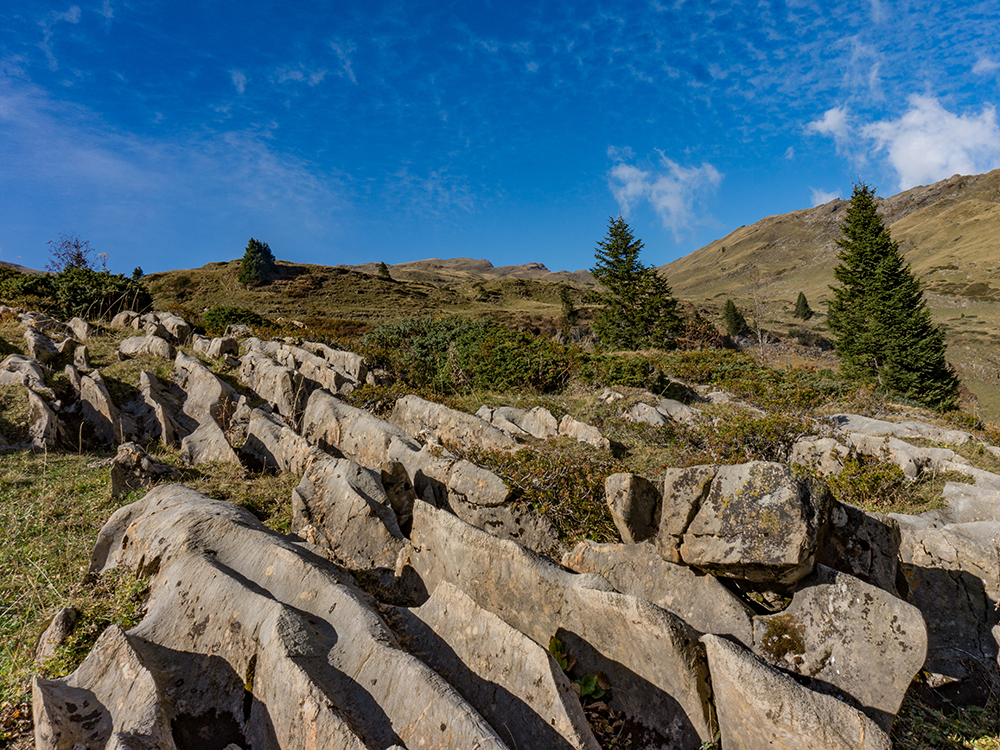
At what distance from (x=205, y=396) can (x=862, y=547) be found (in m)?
14.3

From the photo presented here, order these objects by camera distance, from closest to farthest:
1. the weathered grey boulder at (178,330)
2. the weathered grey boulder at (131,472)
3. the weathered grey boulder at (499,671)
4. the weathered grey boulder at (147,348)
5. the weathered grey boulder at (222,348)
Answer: the weathered grey boulder at (499,671) → the weathered grey boulder at (131,472) → the weathered grey boulder at (147,348) → the weathered grey boulder at (222,348) → the weathered grey boulder at (178,330)

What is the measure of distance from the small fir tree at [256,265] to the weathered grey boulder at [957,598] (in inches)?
2994

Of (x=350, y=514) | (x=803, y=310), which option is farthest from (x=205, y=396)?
(x=803, y=310)

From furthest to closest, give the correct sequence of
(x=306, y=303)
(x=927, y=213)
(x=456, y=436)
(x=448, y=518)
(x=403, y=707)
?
(x=927, y=213)
(x=306, y=303)
(x=456, y=436)
(x=448, y=518)
(x=403, y=707)

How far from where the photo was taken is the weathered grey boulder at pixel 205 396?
11.5 m

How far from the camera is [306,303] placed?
59469 millimetres

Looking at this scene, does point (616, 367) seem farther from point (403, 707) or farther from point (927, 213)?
point (927, 213)

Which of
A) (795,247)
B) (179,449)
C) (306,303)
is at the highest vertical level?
(795,247)

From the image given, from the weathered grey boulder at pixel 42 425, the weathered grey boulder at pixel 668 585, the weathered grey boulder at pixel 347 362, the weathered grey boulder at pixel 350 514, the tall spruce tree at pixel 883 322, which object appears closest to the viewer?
the weathered grey boulder at pixel 668 585

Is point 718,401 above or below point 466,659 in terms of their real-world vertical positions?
above

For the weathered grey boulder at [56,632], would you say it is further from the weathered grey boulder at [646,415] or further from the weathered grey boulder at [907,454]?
the weathered grey boulder at [907,454]

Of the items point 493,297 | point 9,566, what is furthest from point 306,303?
point 9,566

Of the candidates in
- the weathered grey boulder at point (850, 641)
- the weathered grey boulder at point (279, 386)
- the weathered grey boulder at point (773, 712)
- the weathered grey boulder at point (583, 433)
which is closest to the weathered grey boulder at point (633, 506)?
the weathered grey boulder at point (850, 641)

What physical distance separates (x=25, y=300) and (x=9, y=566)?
2372 centimetres
